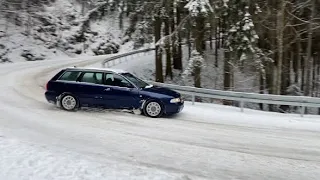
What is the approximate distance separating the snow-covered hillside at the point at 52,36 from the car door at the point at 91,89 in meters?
22.6

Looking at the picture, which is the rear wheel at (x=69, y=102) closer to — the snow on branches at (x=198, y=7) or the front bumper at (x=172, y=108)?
the front bumper at (x=172, y=108)

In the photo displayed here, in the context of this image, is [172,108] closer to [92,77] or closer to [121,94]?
[121,94]

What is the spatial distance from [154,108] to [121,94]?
3.86ft

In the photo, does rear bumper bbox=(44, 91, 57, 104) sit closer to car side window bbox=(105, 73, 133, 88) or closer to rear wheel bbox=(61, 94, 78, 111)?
rear wheel bbox=(61, 94, 78, 111)

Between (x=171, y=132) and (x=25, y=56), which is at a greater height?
Result: (x=25, y=56)

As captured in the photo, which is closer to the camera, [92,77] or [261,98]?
[92,77]

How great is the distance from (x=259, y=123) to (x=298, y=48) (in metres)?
12.3

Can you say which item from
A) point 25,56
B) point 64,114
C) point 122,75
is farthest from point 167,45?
point 25,56

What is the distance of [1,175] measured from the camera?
6422 mm

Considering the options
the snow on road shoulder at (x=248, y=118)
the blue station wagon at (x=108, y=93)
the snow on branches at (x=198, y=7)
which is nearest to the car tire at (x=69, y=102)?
the blue station wagon at (x=108, y=93)

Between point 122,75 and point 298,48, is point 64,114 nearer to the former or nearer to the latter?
point 122,75

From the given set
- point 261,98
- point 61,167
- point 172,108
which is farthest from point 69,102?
point 261,98

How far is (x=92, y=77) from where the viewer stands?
12.9m

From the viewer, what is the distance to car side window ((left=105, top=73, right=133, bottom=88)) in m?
12.6
